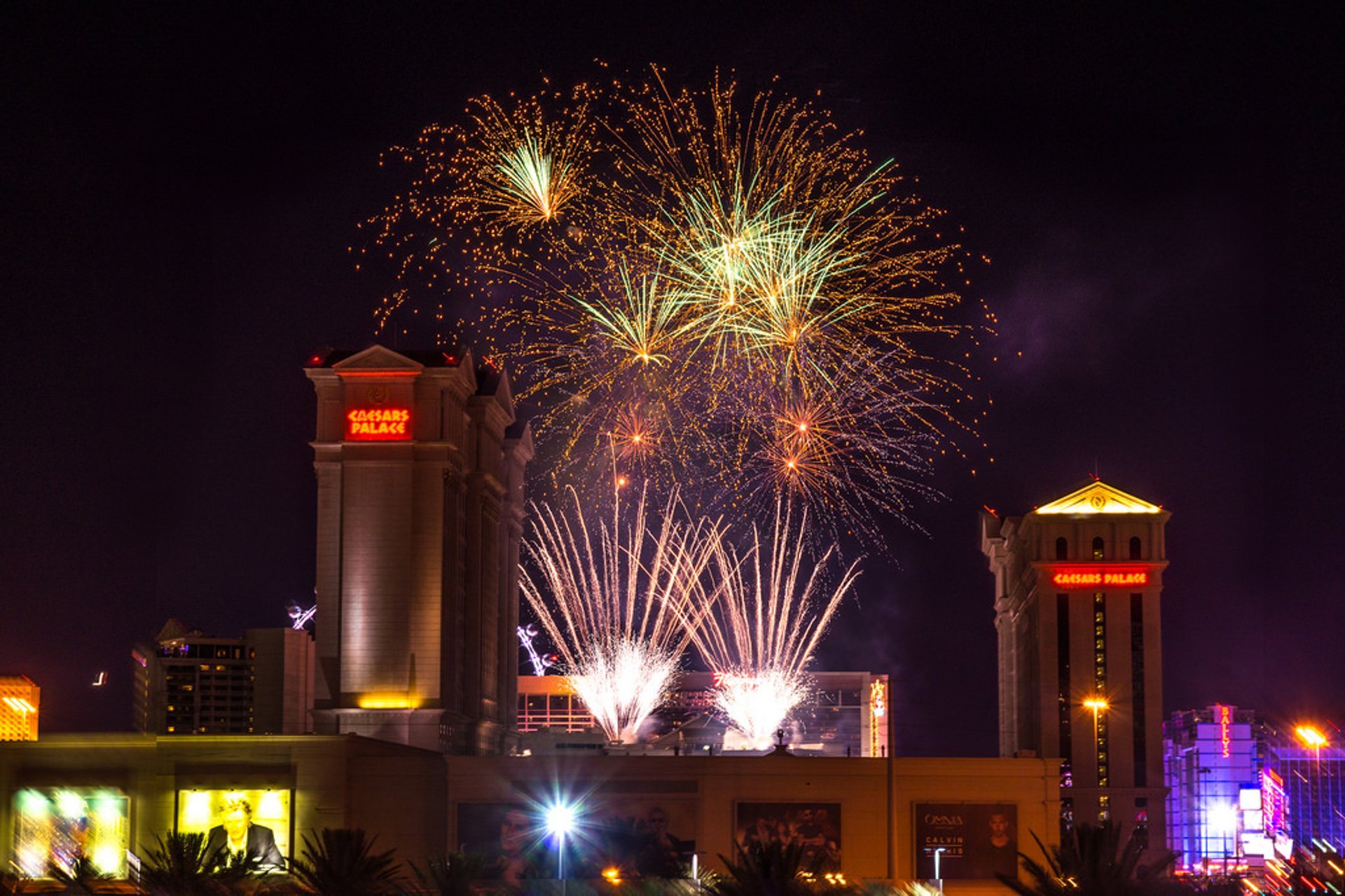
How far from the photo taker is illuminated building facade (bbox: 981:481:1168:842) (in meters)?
158

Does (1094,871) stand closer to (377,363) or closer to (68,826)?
(68,826)

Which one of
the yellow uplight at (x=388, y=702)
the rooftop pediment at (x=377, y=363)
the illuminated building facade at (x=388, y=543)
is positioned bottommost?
the yellow uplight at (x=388, y=702)

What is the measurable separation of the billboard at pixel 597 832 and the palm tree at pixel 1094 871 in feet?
130

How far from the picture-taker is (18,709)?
108 meters

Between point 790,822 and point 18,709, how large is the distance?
44503 mm

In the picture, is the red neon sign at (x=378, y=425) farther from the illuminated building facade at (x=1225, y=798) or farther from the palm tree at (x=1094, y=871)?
the illuminated building facade at (x=1225, y=798)

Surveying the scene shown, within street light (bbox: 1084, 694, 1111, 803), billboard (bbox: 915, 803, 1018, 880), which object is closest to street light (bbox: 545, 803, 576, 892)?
billboard (bbox: 915, 803, 1018, 880)

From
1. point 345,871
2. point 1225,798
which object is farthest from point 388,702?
point 1225,798

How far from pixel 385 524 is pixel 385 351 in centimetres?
1016

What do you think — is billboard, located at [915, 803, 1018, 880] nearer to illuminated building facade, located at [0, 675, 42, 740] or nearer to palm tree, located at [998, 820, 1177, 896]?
palm tree, located at [998, 820, 1177, 896]

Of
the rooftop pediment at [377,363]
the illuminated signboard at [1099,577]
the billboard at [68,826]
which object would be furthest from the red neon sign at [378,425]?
the illuminated signboard at [1099,577]

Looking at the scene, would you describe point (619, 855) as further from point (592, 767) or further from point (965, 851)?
point (965, 851)

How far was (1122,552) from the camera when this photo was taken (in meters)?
161

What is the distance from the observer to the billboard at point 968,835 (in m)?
99.2
